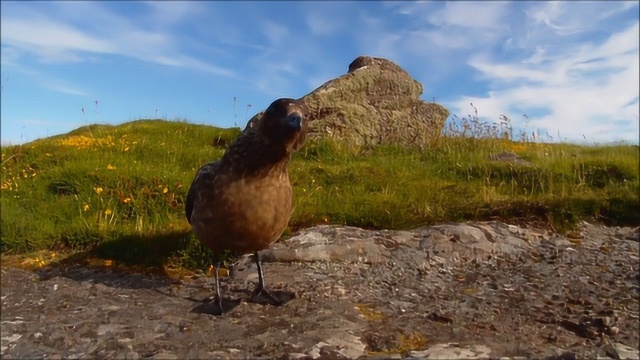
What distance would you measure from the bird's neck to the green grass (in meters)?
1.42

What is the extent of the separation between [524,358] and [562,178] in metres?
5.14

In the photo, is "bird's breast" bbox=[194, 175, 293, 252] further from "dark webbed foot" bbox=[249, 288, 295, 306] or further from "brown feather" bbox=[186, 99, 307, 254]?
"dark webbed foot" bbox=[249, 288, 295, 306]

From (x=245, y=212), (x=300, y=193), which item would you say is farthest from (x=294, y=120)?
(x=300, y=193)

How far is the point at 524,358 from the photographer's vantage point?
10.8 ft

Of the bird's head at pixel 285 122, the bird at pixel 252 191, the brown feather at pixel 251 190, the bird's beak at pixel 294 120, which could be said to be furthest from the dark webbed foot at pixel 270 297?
the bird's beak at pixel 294 120

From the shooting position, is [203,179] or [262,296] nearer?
[262,296]

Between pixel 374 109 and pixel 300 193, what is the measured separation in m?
5.46

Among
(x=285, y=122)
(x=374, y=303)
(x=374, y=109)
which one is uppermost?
(x=374, y=109)

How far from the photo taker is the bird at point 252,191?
13.4 ft

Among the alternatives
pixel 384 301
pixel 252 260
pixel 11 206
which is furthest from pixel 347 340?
pixel 11 206

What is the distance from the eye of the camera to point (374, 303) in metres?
4.23

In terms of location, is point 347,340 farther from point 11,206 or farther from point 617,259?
point 11,206

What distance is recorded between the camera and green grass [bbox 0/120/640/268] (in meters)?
5.77

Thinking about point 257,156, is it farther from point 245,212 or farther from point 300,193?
point 300,193
